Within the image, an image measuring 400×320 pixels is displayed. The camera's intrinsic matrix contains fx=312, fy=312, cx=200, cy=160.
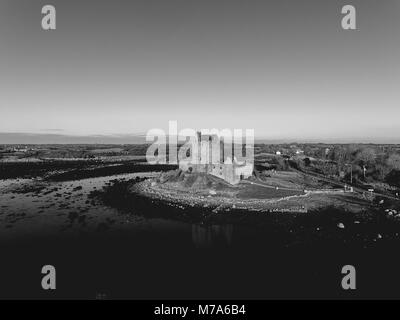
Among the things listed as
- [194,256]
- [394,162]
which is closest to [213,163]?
[194,256]

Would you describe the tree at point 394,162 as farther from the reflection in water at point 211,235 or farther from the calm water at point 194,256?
the reflection in water at point 211,235

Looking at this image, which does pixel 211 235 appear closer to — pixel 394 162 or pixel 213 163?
pixel 213 163

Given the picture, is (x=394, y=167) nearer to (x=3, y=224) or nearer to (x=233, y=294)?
(x=233, y=294)

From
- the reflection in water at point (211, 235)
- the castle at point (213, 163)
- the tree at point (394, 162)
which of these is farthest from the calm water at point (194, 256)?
the tree at point (394, 162)

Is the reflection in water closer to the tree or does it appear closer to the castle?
the castle

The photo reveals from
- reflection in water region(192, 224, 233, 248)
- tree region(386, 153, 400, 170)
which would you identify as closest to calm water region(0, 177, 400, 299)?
reflection in water region(192, 224, 233, 248)

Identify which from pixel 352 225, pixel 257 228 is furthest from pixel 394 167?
pixel 257 228
